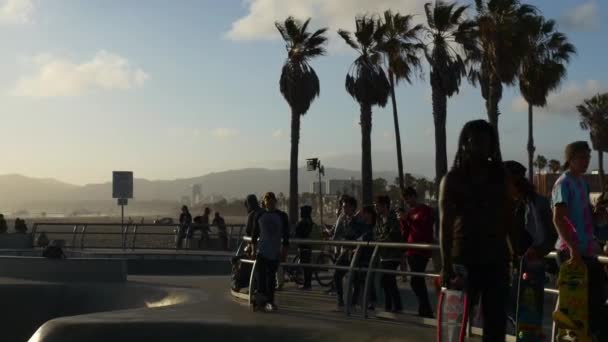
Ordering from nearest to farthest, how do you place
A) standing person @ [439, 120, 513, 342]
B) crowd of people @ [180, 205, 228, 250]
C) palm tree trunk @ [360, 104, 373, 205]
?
standing person @ [439, 120, 513, 342], crowd of people @ [180, 205, 228, 250], palm tree trunk @ [360, 104, 373, 205]

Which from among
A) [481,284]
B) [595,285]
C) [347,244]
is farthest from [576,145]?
[347,244]

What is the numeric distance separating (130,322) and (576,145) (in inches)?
238

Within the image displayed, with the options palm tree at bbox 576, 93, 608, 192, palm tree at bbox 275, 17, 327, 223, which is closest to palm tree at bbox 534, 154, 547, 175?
palm tree at bbox 576, 93, 608, 192

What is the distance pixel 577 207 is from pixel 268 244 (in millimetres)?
6217

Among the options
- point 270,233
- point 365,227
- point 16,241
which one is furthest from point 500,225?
point 16,241

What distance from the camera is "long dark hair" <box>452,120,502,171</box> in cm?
579

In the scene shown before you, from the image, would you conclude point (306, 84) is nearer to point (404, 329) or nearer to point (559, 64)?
point (559, 64)

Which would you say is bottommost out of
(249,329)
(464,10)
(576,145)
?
(249,329)

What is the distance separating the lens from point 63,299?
1579 centimetres

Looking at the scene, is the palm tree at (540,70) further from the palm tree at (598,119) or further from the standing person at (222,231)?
the palm tree at (598,119)

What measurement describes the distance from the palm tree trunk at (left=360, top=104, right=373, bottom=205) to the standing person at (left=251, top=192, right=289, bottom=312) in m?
29.9

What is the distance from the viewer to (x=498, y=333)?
5.95 metres

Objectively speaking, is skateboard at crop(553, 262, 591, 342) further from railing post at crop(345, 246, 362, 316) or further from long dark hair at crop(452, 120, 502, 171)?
railing post at crop(345, 246, 362, 316)

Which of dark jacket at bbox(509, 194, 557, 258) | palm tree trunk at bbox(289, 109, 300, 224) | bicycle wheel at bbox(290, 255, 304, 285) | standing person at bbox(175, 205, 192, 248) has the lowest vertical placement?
bicycle wheel at bbox(290, 255, 304, 285)
